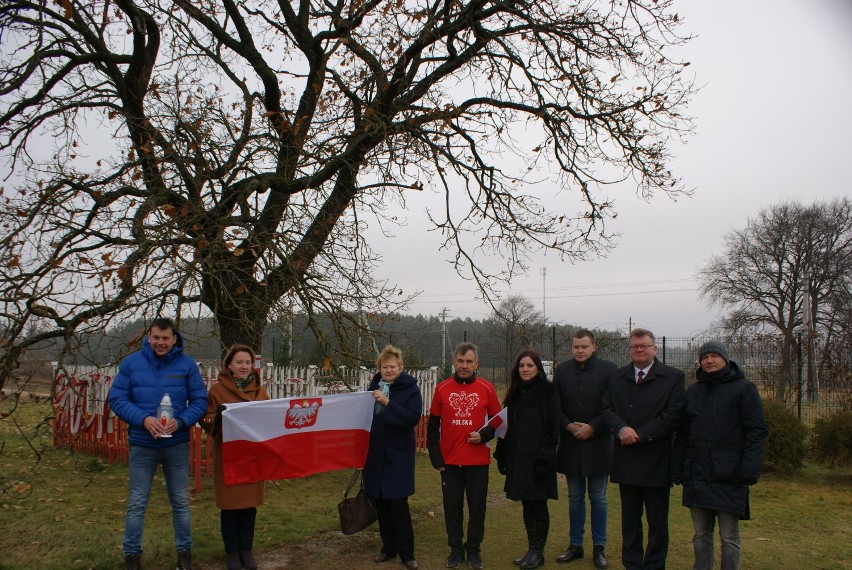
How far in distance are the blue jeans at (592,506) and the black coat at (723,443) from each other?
83 centimetres

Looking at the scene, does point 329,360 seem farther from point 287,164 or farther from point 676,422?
point 676,422

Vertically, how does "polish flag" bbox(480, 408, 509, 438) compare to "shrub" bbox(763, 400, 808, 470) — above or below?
above

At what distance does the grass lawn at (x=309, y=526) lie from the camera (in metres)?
5.67

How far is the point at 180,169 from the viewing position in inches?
291

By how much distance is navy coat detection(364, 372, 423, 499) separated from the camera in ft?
18.3

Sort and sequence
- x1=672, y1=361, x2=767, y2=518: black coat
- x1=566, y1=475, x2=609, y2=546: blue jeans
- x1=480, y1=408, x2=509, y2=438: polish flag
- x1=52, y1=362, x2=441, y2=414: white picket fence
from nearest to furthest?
x1=672, y1=361, x2=767, y2=518: black coat, x1=480, y1=408, x2=509, y2=438: polish flag, x1=566, y1=475, x2=609, y2=546: blue jeans, x1=52, y1=362, x2=441, y2=414: white picket fence

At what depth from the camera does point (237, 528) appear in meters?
5.34

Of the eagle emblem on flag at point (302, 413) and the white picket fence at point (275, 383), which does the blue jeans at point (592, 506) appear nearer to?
the eagle emblem on flag at point (302, 413)

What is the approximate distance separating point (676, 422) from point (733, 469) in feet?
1.68

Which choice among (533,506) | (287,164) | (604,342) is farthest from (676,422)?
(604,342)

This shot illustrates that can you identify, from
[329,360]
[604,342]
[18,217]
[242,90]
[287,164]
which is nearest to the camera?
[18,217]

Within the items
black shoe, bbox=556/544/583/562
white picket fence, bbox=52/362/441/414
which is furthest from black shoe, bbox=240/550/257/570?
white picket fence, bbox=52/362/441/414

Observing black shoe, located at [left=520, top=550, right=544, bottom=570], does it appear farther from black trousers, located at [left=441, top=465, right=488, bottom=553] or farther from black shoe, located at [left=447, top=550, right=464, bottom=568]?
black shoe, located at [left=447, top=550, right=464, bottom=568]

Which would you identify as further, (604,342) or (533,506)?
(604,342)
